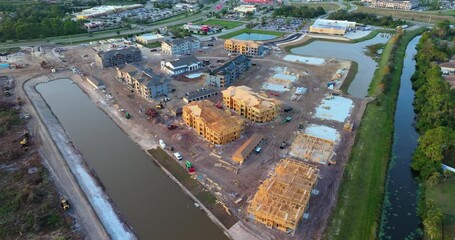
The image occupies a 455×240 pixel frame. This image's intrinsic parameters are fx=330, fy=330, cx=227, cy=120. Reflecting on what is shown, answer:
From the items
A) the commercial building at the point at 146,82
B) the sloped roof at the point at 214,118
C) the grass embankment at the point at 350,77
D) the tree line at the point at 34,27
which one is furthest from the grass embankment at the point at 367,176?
the tree line at the point at 34,27

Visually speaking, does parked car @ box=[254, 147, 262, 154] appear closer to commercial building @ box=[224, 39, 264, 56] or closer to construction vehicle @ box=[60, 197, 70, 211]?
construction vehicle @ box=[60, 197, 70, 211]

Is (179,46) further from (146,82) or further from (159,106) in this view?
(159,106)

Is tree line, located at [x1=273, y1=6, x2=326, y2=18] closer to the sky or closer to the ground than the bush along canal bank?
closer to the sky

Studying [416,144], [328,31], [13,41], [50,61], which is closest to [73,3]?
[13,41]

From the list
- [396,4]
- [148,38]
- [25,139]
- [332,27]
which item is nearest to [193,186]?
[25,139]

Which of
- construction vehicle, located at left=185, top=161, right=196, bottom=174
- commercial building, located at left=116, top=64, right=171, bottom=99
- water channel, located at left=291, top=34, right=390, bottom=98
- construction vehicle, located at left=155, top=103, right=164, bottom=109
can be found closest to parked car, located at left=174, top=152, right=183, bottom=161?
construction vehicle, located at left=185, top=161, right=196, bottom=174

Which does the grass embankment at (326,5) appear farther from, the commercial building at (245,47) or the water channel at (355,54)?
the commercial building at (245,47)

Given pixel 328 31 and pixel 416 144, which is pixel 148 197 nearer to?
pixel 416 144
